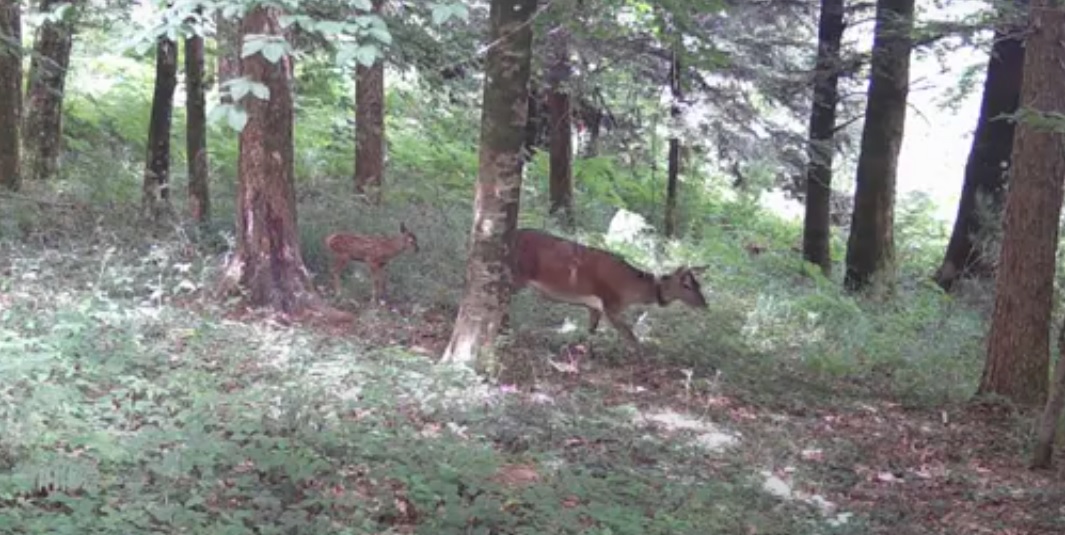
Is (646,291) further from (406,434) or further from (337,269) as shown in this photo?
(406,434)

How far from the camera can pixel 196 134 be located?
1173 cm

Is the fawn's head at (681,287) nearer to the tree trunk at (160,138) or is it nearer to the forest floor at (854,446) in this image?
the forest floor at (854,446)

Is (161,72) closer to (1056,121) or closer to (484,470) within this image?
(484,470)

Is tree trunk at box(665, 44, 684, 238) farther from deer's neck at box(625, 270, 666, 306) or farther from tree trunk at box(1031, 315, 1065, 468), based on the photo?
tree trunk at box(1031, 315, 1065, 468)

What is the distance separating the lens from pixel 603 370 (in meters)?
9.41

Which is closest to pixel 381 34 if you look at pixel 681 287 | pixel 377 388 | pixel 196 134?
pixel 377 388

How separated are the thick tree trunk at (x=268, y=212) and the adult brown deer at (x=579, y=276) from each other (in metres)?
2.12

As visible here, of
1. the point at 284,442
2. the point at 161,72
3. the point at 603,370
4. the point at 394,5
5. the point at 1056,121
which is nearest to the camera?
the point at 284,442

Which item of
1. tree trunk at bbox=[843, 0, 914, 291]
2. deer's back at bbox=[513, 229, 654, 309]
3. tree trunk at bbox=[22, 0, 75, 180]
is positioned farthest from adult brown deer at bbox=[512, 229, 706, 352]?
tree trunk at bbox=[22, 0, 75, 180]

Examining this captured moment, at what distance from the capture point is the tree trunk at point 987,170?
50.2 feet

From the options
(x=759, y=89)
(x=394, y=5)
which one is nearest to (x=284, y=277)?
(x=394, y=5)

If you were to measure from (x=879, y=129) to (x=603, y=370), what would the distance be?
7.61m

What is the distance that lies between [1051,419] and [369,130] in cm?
948

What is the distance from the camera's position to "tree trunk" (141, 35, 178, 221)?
11461 mm
